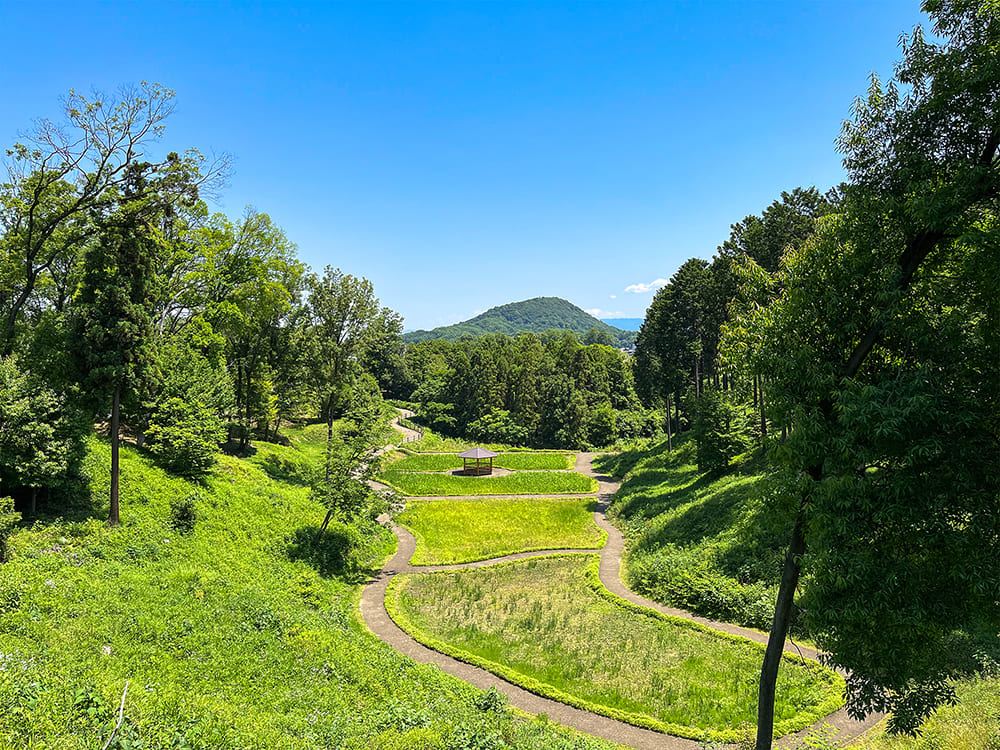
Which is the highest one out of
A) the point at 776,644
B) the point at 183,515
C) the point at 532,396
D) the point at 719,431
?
the point at 532,396

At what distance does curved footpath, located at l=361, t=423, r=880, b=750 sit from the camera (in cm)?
1134

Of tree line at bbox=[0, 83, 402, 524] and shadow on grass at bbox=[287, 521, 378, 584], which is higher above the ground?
tree line at bbox=[0, 83, 402, 524]

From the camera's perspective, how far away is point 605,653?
15320 mm

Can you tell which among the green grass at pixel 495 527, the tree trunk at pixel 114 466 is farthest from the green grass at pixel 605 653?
the tree trunk at pixel 114 466

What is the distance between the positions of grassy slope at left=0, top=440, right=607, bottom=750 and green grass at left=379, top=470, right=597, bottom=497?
21291 mm

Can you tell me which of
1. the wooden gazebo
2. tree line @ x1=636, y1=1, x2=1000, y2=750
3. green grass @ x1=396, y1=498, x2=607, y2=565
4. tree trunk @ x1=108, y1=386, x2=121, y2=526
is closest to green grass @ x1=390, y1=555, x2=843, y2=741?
green grass @ x1=396, y1=498, x2=607, y2=565

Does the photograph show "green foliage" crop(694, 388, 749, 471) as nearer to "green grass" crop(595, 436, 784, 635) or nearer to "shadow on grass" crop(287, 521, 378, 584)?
"green grass" crop(595, 436, 784, 635)

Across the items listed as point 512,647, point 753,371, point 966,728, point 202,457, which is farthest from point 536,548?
point 753,371

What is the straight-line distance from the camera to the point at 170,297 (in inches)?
1046

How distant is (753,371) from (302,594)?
1751 centimetres

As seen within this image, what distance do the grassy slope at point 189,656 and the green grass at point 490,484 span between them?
21291 millimetres

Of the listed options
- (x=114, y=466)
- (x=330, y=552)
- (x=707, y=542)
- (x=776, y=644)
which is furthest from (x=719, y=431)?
(x=114, y=466)

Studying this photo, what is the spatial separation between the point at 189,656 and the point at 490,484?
3286 centimetres

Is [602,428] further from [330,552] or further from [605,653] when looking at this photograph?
[605,653]
